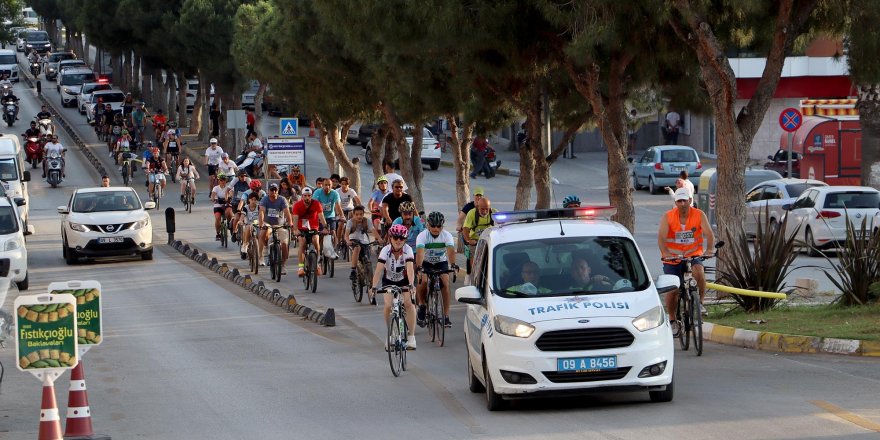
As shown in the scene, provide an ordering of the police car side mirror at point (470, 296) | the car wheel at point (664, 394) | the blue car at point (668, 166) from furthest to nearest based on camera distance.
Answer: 1. the blue car at point (668, 166)
2. the police car side mirror at point (470, 296)
3. the car wheel at point (664, 394)

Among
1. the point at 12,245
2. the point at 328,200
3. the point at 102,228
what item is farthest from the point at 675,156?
the point at 12,245

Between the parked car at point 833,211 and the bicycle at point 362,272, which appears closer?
the bicycle at point 362,272

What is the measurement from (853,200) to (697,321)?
598 inches

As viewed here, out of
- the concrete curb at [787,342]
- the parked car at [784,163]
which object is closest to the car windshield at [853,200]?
the concrete curb at [787,342]

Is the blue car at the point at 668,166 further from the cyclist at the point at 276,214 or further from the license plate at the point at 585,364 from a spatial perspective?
the license plate at the point at 585,364

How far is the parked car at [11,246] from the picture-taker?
2505 cm

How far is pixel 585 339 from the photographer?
1139 cm

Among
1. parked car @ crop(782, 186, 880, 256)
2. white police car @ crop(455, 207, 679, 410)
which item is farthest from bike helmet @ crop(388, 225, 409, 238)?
parked car @ crop(782, 186, 880, 256)

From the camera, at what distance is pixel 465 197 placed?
3125 centimetres

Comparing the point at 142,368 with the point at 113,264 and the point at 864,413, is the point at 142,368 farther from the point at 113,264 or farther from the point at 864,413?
the point at 113,264

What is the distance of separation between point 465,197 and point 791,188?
758cm

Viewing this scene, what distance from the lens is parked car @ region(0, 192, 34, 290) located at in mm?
25047

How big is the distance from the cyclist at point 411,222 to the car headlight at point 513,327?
22.8ft

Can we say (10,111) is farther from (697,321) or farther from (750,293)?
(697,321)
